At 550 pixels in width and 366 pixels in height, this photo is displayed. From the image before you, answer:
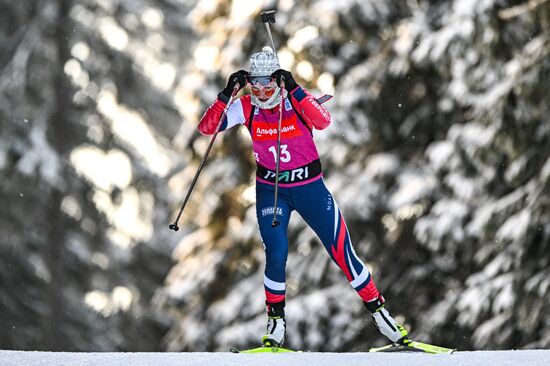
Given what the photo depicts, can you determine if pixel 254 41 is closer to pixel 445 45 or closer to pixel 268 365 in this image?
pixel 445 45

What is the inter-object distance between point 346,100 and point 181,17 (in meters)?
10.9

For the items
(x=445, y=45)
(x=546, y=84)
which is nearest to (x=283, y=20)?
(x=445, y=45)

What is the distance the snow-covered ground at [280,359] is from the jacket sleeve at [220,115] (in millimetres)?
1555

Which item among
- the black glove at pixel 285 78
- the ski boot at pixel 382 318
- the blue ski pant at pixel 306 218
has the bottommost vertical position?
the ski boot at pixel 382 318

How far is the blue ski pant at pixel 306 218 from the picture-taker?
883 cm

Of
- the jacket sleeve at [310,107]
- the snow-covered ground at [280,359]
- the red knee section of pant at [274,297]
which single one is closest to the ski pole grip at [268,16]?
the jacket sleeve at [310,107]

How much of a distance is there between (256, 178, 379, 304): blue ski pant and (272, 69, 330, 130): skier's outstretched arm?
1.70 ft

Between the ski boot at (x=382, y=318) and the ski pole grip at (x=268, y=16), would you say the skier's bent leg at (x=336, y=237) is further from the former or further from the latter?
the ski pole grip at (x=268, y=16)

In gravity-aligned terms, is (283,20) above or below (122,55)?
below

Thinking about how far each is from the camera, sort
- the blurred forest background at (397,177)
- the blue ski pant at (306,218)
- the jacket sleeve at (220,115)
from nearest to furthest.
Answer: the jacket sleeve at (220,115) < the blue ski pant at (306,218) < the blurred forest background at (397,177)

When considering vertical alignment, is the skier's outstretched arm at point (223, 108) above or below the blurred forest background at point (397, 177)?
below

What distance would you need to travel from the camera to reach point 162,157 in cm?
2470

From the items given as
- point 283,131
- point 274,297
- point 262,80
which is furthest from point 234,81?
point 274,297

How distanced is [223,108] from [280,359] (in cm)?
179
